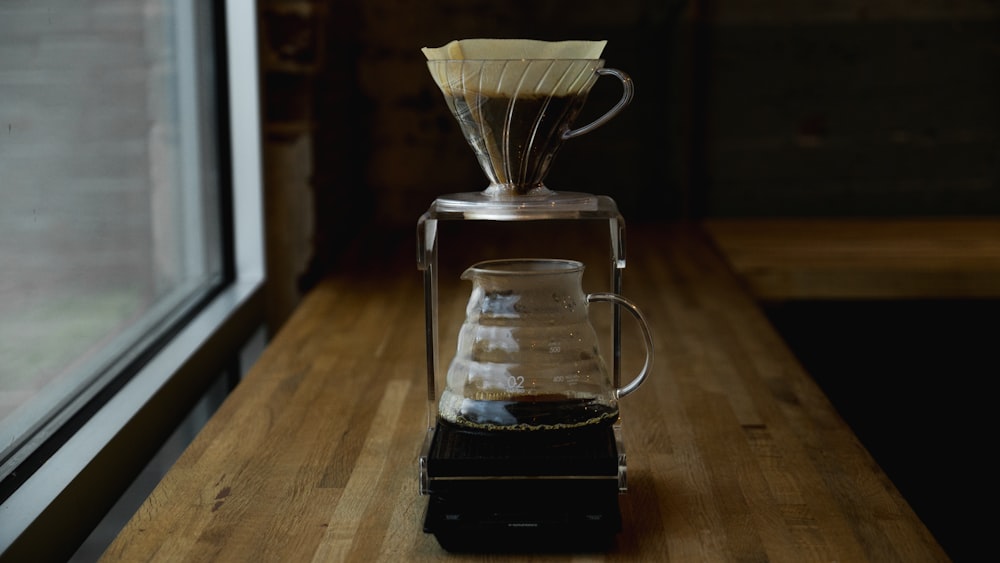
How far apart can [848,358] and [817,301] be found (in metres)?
0.42

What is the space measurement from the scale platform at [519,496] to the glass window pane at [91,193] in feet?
1.68

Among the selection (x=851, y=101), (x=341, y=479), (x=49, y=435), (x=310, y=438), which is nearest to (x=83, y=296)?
(x=49, y=435)

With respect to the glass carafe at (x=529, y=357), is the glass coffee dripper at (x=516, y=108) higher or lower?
higher

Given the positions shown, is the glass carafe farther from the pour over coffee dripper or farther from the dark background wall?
the dark background wall

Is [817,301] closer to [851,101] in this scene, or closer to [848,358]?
[848,358]

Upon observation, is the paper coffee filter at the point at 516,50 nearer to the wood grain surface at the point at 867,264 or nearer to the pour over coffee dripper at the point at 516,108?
the pour over coffee dripper at the point at 516,108

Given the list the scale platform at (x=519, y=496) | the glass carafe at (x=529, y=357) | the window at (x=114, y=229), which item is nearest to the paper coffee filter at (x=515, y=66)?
the glass carafe at (x=529, y=357)

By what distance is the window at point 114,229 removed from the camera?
50.5 inches

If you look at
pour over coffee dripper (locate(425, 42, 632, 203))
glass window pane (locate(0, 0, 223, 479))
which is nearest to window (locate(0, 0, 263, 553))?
glass window pane (locate(0, 0, 223, 479))

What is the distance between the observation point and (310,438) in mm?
1311

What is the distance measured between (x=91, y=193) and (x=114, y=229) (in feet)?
0.40

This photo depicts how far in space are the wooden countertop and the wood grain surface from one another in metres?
0.71

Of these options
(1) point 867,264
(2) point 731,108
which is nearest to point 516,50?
(1) point 867,264

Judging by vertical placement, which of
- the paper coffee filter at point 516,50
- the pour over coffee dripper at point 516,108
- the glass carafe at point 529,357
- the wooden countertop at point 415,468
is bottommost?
the wooden countertop at point 415,468
